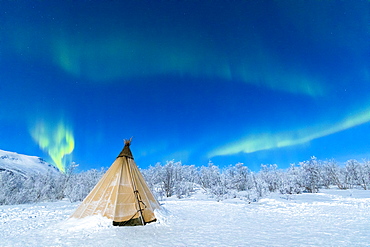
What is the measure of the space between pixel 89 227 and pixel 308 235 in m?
7.36

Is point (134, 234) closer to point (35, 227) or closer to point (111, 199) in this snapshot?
point (111, 199)

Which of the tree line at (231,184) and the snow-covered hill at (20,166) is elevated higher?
the snow-covered hill at (20,166)

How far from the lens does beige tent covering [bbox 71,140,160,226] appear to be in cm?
711

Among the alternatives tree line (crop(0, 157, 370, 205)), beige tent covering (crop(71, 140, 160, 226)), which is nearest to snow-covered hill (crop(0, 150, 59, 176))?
tree line (crop(0, 157, 370, 205))

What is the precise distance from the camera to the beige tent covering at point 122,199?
23.3 feet

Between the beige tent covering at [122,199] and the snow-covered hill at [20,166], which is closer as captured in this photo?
the beige tent covering at [122,199]

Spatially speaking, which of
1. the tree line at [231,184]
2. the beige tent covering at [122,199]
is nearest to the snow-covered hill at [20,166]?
the tree line at [231,184]

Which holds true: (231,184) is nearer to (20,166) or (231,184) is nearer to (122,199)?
(122,199)

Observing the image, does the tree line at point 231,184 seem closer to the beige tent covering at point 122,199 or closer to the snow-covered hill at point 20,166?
the beige tent covering at point 122,199

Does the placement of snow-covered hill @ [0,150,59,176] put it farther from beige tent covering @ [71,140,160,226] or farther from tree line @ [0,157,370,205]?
beige tent covering @ [71,140,160,226]

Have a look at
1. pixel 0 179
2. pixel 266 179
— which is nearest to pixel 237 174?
pixel 266 179

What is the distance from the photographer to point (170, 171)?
26672 mm

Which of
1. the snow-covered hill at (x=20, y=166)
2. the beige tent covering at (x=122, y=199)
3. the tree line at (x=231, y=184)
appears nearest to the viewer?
the beige tent covering at (x=122, y=199)

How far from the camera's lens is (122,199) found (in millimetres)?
7523
